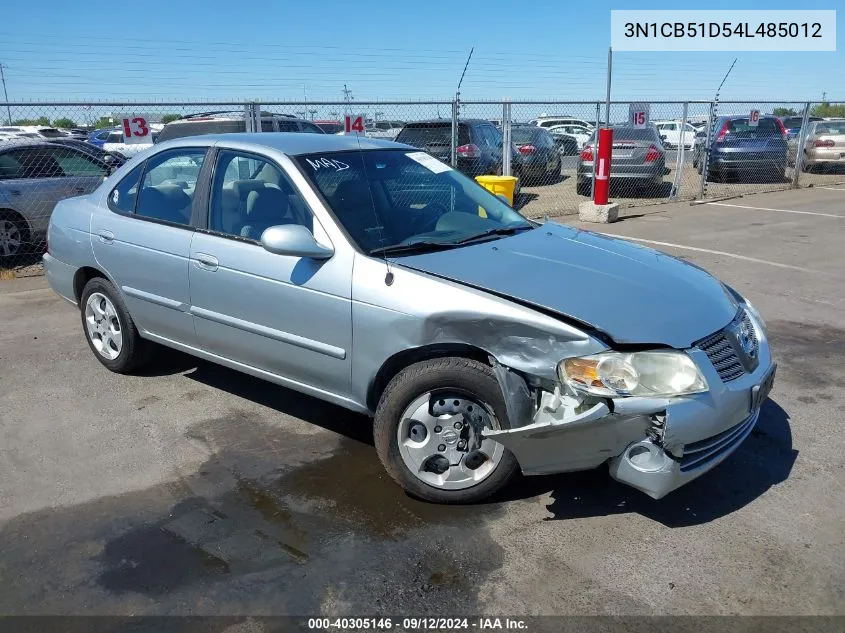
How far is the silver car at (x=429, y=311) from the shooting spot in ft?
9.57

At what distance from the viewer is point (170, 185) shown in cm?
451

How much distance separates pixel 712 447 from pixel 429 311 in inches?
53.4

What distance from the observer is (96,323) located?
5.02m

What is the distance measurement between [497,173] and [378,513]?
426 inches

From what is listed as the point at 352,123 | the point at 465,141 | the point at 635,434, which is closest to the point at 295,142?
the point at 635,434

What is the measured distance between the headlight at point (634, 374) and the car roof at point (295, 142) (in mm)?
2060

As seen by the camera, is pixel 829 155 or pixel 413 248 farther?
pixel 829 155

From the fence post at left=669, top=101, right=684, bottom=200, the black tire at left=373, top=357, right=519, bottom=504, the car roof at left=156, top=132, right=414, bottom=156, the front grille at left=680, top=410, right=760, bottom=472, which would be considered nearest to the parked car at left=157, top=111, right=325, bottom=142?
the car roof at left=156, top=132, right=414, bottom=156

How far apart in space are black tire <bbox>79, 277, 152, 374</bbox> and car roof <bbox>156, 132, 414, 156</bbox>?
1080mm

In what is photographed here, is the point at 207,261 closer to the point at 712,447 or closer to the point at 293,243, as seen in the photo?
the point at 293,243

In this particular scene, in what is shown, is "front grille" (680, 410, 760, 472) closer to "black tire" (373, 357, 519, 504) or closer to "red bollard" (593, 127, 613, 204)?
"black tire" (373, 357, 519, 504)

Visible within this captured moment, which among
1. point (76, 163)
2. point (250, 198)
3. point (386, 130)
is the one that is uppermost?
point (386, 130)

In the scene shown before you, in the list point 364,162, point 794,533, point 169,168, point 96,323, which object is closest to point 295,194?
point 364,162

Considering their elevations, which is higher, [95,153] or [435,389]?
[95,153]
